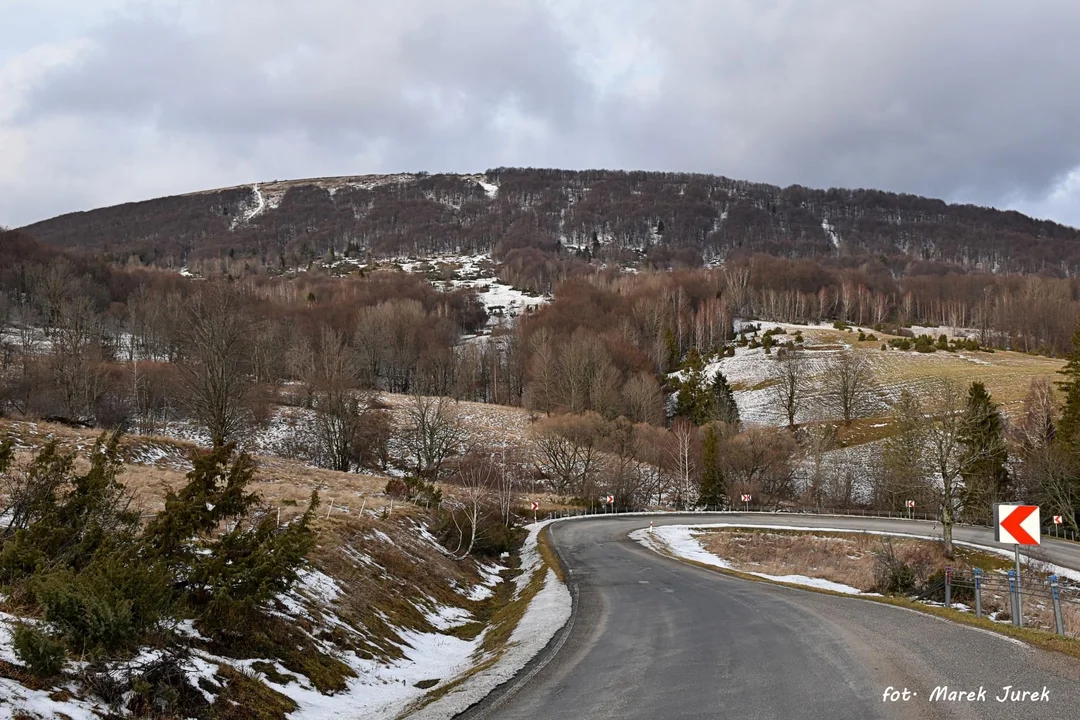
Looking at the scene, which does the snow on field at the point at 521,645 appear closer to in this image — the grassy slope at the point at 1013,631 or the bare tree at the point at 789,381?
the grassy slope at the point at 1013,631

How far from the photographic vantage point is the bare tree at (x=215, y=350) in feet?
108

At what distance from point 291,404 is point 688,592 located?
6074cm

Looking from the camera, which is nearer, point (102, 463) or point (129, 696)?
point (129, 696)

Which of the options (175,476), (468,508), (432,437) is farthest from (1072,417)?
(175,476)

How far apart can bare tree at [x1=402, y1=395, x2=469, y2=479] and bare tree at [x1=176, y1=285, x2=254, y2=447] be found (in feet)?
59.4

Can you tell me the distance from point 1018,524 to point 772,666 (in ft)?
21.2

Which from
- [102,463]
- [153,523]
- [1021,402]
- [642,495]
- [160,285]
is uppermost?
[160,285]

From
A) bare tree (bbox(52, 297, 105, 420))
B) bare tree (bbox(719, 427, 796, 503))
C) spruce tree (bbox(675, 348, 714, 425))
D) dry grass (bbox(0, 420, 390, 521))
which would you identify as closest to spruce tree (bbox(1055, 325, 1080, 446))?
bare tree (bbox(719, 427, 796, 503))

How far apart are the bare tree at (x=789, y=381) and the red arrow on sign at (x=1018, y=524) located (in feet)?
220

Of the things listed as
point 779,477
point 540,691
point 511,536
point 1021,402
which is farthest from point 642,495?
point 540,691

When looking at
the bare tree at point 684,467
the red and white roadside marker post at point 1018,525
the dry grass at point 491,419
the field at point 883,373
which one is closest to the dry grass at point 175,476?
the red and white roadside marker post at point 1018,525

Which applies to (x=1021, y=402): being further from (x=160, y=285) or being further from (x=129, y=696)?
(x=160, y=285)

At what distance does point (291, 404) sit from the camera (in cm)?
7112

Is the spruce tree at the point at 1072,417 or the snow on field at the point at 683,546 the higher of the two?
the spruce tree at the point at 1072,417
